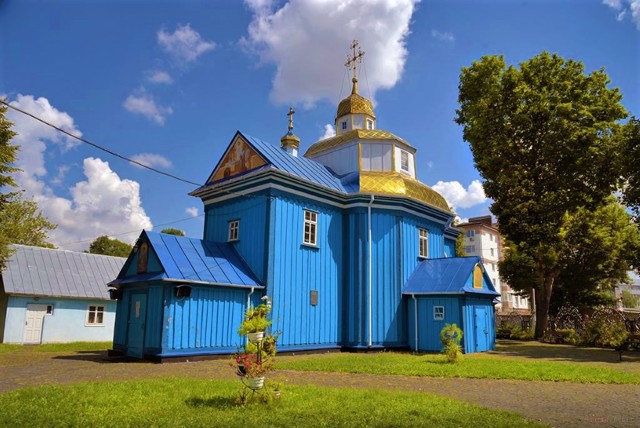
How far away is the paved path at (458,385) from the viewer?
7.52 metres

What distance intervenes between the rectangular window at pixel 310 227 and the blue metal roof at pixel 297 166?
50.1 inches

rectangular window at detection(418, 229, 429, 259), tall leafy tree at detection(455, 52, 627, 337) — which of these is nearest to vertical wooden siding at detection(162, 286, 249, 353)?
rectangular window at detection(418, 229, 429, 259)

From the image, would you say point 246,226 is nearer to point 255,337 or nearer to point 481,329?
point 255,337

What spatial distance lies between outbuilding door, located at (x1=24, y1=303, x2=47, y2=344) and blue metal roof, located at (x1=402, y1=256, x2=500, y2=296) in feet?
57.9

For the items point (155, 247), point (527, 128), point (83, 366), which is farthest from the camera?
point (527, 128)

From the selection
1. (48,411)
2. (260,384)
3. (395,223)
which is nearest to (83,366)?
(48,411)

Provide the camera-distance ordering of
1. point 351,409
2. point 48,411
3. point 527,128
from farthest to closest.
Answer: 1. point 527,128
2. point 351,409
3. point 48,411

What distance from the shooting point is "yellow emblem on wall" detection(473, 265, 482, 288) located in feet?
62.1

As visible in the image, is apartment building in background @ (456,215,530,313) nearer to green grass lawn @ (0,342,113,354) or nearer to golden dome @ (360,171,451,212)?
golden dome @ (360,171,451,212)

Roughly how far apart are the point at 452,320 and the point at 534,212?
876cm

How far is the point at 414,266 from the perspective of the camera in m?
20.1

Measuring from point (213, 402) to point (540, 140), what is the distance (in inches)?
809

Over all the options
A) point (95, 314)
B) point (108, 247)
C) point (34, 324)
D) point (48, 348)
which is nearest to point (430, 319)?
point (48, 348)

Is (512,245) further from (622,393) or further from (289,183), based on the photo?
(622,393)
